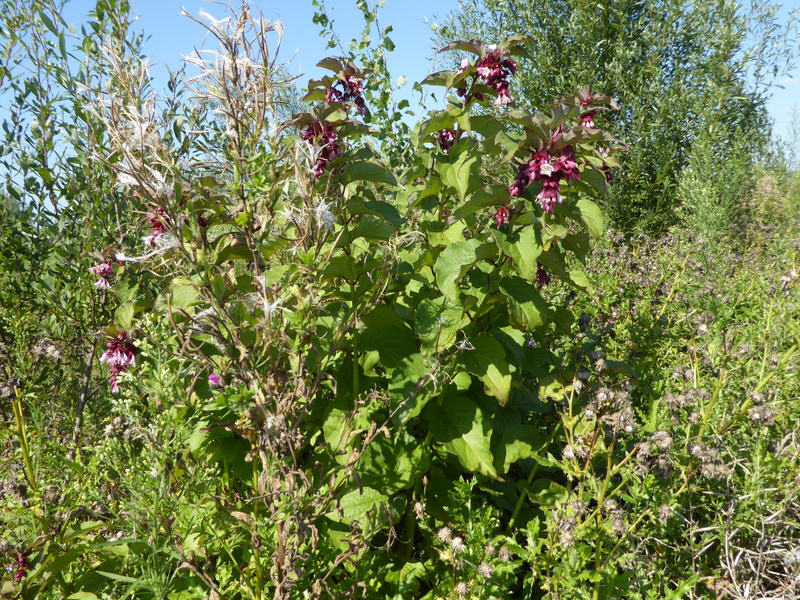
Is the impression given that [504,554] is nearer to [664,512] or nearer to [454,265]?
[664,512]

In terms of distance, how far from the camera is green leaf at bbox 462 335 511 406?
182cm

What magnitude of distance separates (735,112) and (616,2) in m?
2.82

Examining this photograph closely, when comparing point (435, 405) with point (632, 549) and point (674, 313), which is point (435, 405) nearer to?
point (632, 549)

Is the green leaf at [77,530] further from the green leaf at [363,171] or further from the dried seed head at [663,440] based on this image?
the dried seed head at [663,440]

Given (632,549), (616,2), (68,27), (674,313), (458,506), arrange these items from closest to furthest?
1. (632,549)
2. (458,506)
3. (68,27)
4. (674,313)
5. (616,2)

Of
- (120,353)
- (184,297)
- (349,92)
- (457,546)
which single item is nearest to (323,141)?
(349,92)

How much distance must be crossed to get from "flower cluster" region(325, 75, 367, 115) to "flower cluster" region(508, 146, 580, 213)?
78cm

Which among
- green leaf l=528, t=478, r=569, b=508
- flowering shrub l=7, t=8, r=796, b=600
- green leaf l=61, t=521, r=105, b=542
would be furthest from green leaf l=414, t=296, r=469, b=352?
green leaf l=61, t=521, r=105, b=542

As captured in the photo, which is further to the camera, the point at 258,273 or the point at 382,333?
the point at 382,333

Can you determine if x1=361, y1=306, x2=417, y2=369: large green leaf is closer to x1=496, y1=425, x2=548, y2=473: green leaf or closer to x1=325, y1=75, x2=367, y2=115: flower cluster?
x1=496, y1=425, x2=548, y2=473: green leaf

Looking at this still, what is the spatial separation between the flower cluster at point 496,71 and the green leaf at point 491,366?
96 centimetres

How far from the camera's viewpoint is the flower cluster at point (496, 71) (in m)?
2.02

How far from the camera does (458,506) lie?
75.5 inches

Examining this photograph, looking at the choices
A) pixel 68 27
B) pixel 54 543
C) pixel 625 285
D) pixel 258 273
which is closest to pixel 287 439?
pixel 258 273
